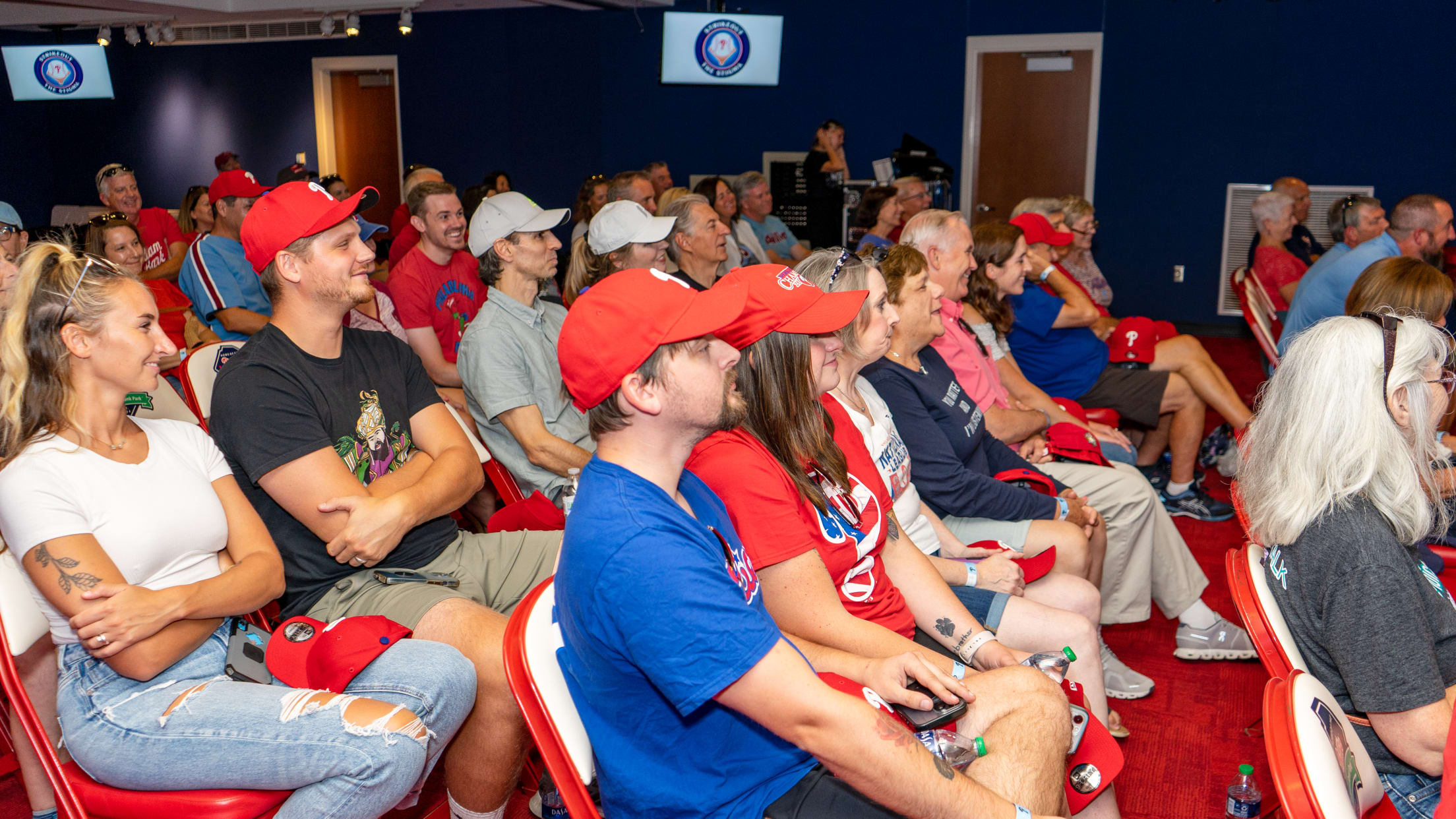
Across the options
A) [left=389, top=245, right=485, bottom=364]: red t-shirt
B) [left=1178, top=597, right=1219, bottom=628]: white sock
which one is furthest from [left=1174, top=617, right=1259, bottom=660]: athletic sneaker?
[left=389, top=245, right=485, bottom=364]: red t-shirt

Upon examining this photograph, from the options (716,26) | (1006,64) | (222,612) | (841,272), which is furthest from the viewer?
(1006,64)

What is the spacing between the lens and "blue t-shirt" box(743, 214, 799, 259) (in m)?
7.76

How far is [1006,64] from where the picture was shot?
30.1 ft

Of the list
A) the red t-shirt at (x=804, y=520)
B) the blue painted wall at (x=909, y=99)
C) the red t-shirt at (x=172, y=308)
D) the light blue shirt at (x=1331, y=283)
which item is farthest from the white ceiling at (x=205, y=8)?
Answer: the red t-shirt at (x=804, y=520)

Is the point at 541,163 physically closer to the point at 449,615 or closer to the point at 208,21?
the point at 208,21

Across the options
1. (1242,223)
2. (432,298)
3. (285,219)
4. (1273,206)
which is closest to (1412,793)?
(285,219)

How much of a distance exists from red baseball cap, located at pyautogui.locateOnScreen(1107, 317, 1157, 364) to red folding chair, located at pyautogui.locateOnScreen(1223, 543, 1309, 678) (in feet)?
9.35

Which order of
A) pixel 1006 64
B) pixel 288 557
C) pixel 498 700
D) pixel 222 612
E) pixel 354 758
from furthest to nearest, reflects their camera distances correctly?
pixel 1006 64
pixel 288 557
pixel 498 700
pixel 222 612
pixel 354 758

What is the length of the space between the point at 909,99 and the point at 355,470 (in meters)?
8.19

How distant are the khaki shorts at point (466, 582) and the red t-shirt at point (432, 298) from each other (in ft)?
5.85

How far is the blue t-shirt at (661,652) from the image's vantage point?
1308mm

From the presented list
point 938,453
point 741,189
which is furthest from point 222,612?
point 741,189

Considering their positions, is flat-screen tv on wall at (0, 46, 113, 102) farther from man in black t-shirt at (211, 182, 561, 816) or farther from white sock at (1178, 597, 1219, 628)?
white sock at (1178, 597, 1219, 628)

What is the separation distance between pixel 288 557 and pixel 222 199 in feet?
10.1
